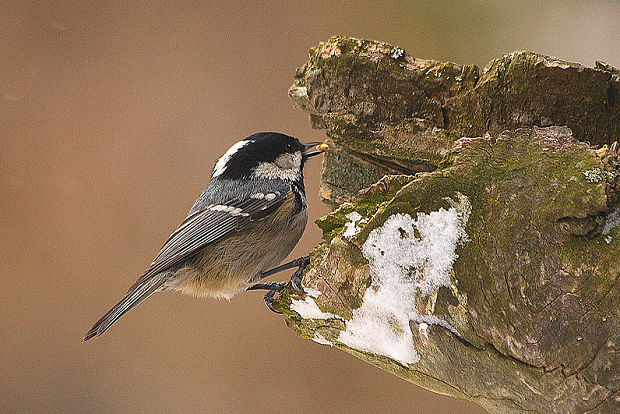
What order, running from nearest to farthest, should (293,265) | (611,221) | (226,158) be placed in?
(611,221) < (293,265) < (226,158)

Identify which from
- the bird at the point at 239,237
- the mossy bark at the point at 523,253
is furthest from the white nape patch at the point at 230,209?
the mossy bark at the point at 523,253

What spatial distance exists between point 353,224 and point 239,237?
0.42m

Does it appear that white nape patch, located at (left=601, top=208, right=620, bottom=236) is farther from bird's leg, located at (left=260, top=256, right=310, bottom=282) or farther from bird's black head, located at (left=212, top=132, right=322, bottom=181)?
bird's black head, located at (left=212, top=132, right=322, bottom=181)

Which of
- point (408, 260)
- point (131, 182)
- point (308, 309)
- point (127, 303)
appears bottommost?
point (131, 182)

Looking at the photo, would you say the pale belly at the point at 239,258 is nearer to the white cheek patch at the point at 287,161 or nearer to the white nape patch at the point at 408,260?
the white cheek patch at the point at 287,161

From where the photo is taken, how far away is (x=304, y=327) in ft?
2.74

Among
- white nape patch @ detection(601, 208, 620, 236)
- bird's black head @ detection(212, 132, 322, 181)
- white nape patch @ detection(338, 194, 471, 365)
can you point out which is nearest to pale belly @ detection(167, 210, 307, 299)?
bird's black head @ detection(212, 132, 322, 181)

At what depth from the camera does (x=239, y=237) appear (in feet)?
3.52

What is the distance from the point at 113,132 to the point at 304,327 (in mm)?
1349

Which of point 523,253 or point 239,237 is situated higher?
point 523,253

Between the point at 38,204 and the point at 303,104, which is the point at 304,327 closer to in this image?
the point at 303,104

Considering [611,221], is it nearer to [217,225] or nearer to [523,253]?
[523,253]

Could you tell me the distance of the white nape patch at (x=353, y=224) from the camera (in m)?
0.69

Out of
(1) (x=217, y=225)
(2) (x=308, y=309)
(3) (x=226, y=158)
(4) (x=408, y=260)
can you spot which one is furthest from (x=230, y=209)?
(4) (x=408, y=260)
